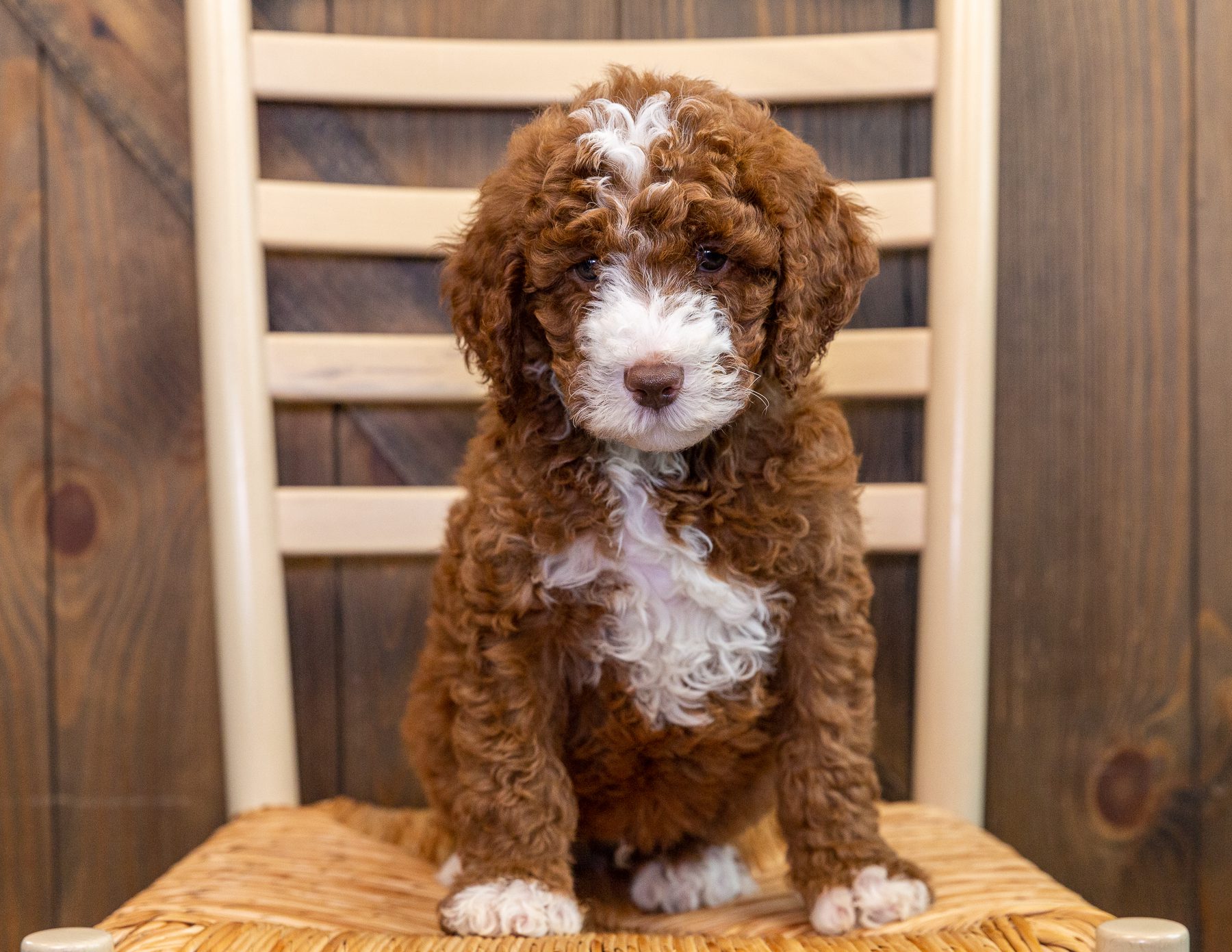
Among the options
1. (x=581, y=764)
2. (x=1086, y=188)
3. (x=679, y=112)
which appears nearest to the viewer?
(x=679, y=112)

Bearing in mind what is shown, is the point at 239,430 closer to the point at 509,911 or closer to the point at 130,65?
the point at 130,65

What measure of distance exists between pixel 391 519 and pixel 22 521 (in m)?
0.62

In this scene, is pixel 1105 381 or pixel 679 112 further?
pixel 1105 381

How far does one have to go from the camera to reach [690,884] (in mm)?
1326

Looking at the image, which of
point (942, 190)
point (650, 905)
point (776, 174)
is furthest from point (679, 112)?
point (650, 905)

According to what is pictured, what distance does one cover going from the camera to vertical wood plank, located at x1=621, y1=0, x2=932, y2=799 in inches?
69.5

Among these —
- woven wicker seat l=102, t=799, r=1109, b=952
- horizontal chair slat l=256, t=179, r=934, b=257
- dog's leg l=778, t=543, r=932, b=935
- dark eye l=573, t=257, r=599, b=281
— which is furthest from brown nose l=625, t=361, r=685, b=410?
horizontal chair slat l=256, t=179, r=934, b=257

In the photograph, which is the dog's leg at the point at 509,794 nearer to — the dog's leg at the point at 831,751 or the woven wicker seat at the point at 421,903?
the woven wicker seat at the point at 421,903

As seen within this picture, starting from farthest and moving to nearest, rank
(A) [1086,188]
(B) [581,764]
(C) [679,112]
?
(A) [1086,188] < (B) [581,764] < (C) [679,112]

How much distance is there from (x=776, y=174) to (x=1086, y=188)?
2.74ft

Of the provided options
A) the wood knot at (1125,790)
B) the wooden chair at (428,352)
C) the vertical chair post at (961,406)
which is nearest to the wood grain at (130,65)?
the wooden chair at (428,352)

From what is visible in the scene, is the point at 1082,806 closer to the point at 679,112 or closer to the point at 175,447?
the point at 679,112

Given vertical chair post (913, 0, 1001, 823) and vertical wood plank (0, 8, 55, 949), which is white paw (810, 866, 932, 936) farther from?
vertical wood plank (0, 8, 55, 949)

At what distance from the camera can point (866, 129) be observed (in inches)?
69.7
